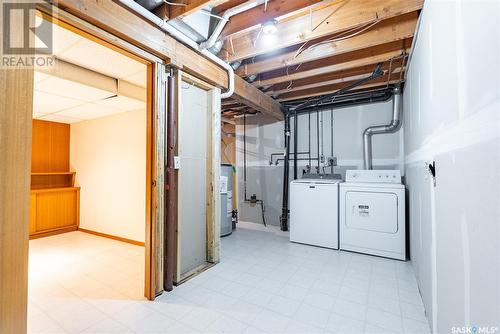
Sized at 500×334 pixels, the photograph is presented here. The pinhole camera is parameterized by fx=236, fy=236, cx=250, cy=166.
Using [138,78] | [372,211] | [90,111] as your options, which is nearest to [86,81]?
[138,78]

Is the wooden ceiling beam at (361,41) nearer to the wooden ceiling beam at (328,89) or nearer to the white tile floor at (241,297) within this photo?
the wooden ceiling beam at (328,89)

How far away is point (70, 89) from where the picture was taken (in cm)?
308

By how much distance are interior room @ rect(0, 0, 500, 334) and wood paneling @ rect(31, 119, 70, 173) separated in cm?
3

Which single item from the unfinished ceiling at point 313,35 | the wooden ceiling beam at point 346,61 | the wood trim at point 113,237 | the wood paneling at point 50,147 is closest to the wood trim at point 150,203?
the unfinished ceiling at point 313,35

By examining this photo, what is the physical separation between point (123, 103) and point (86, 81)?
904mm

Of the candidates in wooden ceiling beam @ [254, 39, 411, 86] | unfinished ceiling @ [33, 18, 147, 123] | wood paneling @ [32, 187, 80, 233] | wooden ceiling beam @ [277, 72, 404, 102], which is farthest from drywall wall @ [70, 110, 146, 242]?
wooden ceiling beam @ [277, 72, 404, 102]

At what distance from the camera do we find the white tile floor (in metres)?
1.75

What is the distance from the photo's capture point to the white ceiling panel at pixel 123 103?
137 inches

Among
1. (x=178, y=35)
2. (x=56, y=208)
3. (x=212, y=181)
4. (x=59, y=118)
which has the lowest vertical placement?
(x=56, y=208)

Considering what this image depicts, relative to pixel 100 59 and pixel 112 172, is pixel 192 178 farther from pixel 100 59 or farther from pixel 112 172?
pixel 112 172

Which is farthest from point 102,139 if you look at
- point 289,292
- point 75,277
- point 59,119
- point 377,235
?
point 377,235

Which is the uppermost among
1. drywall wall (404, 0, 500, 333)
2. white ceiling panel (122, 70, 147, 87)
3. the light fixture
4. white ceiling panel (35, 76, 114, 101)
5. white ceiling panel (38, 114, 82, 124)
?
the light fixture

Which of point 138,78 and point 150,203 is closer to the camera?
point 150,203

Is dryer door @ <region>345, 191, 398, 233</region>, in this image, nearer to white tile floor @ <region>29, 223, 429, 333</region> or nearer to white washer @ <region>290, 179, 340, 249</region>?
white washer @ <region>290, 179, 340, 249</region>
